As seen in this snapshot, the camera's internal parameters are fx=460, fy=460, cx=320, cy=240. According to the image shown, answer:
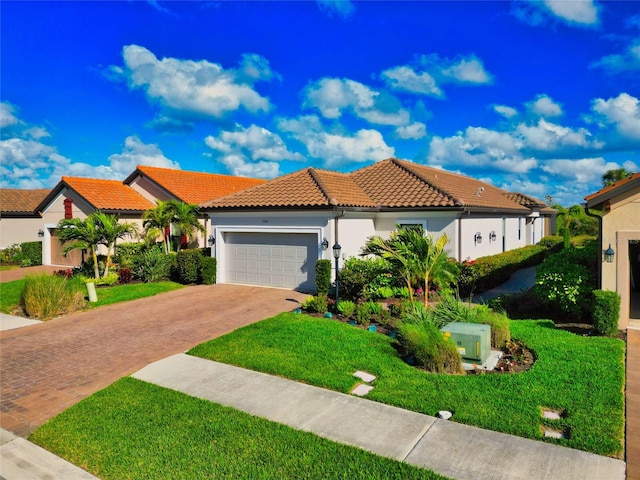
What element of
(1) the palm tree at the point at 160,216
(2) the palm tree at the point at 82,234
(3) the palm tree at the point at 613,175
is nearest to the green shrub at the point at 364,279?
(1) the palm tree at the point at 160,216

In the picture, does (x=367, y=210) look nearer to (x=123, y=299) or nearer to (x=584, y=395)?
(x=123, y=299)

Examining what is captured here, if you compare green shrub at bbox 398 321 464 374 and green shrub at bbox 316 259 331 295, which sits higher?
green shrub at bbox 316 259 331 295

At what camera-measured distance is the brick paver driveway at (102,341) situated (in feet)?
26.0

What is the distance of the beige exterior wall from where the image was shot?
1080 cm

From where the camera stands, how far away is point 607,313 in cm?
1026

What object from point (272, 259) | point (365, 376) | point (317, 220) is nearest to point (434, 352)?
point (365, 376)

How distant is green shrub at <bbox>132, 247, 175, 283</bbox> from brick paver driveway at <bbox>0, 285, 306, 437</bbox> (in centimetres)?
277

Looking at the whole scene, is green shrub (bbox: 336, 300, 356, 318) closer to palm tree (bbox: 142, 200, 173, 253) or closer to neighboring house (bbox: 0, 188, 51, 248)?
palm tree (bbox: 142, 200, 173, 253)

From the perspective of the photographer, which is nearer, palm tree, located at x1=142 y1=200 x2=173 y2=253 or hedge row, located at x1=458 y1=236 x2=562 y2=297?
hedge row, located at x1=458 y1=236 x2=562 y2=297

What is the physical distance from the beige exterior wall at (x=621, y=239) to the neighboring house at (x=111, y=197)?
18.5 metres

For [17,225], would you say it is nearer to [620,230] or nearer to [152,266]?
[152,266]

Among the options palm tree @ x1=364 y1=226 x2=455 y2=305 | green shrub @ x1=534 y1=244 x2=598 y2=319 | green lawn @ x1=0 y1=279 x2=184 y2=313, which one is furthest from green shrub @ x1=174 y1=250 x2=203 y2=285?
green shrub @ x1=534 y1=244 x2=598 y2=319

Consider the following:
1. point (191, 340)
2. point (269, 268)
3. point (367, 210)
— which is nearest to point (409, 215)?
point (367, 210)

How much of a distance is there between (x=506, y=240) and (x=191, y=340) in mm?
18795
